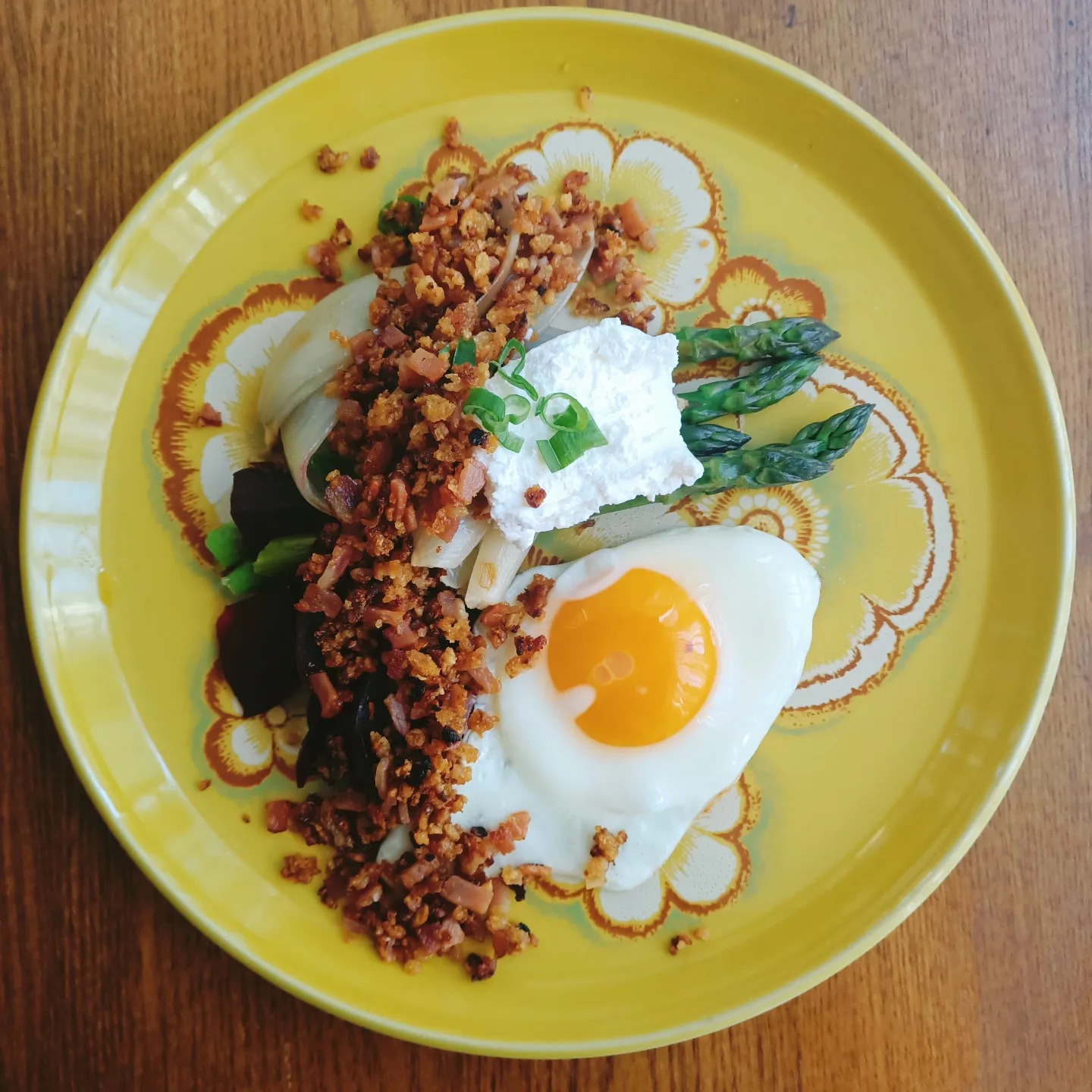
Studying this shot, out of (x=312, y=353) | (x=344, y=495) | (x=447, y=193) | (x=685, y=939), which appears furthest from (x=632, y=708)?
(x=447, y=193)

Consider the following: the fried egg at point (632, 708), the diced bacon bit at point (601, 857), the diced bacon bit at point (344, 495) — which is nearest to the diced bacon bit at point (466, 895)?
the fried egg at point (632, 708)

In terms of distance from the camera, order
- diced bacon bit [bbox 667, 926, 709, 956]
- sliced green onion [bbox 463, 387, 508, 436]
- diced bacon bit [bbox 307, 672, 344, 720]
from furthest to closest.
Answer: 1. diced bacon bit [bbox 667, 926, 709, 956]
2. diced bacon bit [bbox 307, 672, 344, 720]
3. sliced green onion [bbox 463, 387, 508, 436]

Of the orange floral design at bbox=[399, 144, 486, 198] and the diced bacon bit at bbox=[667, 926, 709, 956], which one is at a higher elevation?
the orange floral design at bbox=[399, 144, 486, 198]

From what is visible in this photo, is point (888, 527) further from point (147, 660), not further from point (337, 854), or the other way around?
point (147, 660)

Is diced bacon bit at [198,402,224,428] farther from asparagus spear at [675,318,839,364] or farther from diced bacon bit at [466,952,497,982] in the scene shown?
diced bacon bit at [466,952,497,982]

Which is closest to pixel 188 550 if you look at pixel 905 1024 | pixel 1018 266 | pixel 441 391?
pixel 441 391

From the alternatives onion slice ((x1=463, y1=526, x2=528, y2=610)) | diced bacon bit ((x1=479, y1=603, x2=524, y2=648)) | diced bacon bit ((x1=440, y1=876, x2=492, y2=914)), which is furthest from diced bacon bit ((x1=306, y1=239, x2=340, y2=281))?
diced bacon bit ((x1=440, y1=876, x2=492, y2=914))
